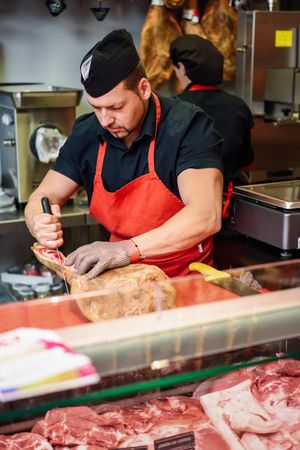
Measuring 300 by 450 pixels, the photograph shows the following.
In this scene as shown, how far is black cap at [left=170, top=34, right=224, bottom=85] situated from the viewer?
370cm

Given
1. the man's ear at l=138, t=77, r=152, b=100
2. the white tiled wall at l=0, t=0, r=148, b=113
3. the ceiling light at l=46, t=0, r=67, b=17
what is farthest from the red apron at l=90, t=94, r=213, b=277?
the white tiled wall at l=0, t=0, r=148, b=113

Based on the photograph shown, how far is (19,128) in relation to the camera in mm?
3607

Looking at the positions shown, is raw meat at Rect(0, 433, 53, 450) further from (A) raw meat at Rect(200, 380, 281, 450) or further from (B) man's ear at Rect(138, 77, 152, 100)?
(B) man's ear at Rect(138, 77, 152, 100)

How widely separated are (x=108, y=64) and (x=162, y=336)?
1.07m

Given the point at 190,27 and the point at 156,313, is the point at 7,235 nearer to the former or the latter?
the point at 190,27

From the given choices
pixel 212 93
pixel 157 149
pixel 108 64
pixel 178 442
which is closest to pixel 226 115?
pixel 212 93

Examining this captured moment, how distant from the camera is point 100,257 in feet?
5.99

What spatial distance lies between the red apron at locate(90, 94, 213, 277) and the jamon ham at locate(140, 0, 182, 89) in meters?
2.03

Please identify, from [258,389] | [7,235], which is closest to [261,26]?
[7,235]

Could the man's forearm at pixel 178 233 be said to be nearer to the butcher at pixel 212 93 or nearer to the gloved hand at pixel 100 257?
the gloved hand at pixel 100 257

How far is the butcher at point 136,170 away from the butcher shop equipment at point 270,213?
0.29 metres

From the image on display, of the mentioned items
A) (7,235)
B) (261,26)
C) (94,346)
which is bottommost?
(7,235)

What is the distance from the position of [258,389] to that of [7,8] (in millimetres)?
3291

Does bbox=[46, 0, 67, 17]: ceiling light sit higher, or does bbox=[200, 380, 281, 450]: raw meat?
bbox=[46, 0, 67, 17]: ceiling light
